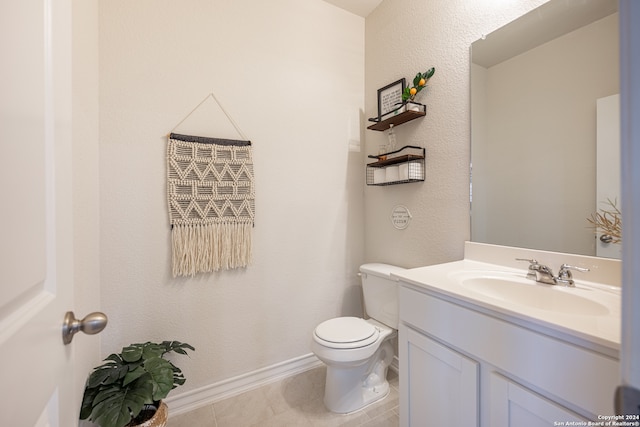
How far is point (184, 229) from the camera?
148cm

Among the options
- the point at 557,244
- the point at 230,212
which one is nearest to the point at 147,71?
the point at 230,212

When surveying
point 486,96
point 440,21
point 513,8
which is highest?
point 440,21

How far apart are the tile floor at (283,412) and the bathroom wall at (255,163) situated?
151mm

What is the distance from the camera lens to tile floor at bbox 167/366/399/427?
1426 millimetres

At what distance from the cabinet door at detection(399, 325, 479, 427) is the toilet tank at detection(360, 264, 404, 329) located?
0.50 m

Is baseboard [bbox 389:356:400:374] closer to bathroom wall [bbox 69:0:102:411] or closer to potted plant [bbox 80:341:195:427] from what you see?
potted plant [bbox 80:341:195:427]

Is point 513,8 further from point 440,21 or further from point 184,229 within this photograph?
point 184,229

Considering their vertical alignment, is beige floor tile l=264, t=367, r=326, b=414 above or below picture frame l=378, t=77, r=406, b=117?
below

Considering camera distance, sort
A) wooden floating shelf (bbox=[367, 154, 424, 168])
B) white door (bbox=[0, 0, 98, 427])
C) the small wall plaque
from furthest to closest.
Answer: the small wall plaque → wooden floating shelf (bbox=[367, 154, 424, 168]) → white door (bbox=[0, 0, 98, 427])

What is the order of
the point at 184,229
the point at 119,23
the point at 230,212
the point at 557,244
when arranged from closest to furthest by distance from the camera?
the point at 557,244 < the point at 119,23 < the point at 184,229 < the point at 230,212

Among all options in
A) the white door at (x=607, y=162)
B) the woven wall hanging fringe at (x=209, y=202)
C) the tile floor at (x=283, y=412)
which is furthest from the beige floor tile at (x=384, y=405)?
the white door at (x=607, y=162)

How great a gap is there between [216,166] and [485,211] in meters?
1.52

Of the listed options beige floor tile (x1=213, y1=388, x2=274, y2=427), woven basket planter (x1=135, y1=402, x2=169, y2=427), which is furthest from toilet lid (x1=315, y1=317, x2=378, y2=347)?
woven basket planter (x1=135, y1=402, x2=169, y2=427)

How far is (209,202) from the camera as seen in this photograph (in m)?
1.55
